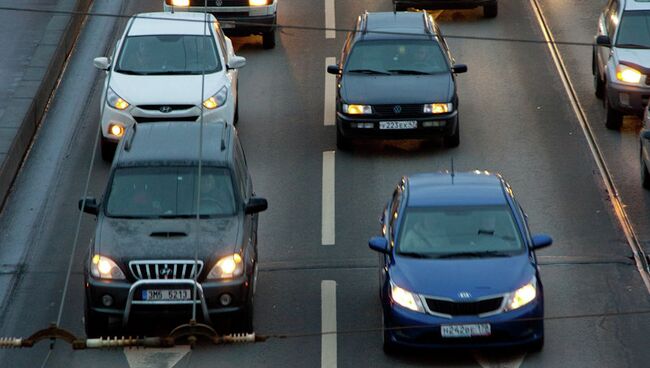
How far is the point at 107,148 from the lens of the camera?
81.3 feet

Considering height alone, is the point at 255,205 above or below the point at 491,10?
above

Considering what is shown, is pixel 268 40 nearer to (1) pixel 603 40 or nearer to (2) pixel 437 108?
(2) pixel 437 108

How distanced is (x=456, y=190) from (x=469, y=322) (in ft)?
7.25

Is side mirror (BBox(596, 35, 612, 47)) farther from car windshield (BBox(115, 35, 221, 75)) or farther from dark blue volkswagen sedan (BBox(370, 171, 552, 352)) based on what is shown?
dark blue volkswagen sedan (BBox(370, 171, 552, 352))

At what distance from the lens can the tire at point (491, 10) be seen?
32.9 m

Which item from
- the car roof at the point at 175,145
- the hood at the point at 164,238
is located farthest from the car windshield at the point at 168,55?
the hood at the point at 164,238

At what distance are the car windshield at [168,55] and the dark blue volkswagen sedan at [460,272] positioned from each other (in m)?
7.60

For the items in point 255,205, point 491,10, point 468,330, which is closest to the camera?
point 468,330

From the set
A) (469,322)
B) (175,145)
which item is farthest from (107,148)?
(469,322)

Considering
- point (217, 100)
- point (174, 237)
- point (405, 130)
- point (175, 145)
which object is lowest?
point (405, 130)

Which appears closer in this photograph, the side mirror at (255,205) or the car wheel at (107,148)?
the side mirror at (255,205)

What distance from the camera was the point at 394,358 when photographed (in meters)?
17.6

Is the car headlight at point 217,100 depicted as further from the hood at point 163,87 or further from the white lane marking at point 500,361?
the white lane marking at point 500,361

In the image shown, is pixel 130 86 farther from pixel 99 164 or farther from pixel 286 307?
pixel 286 307
